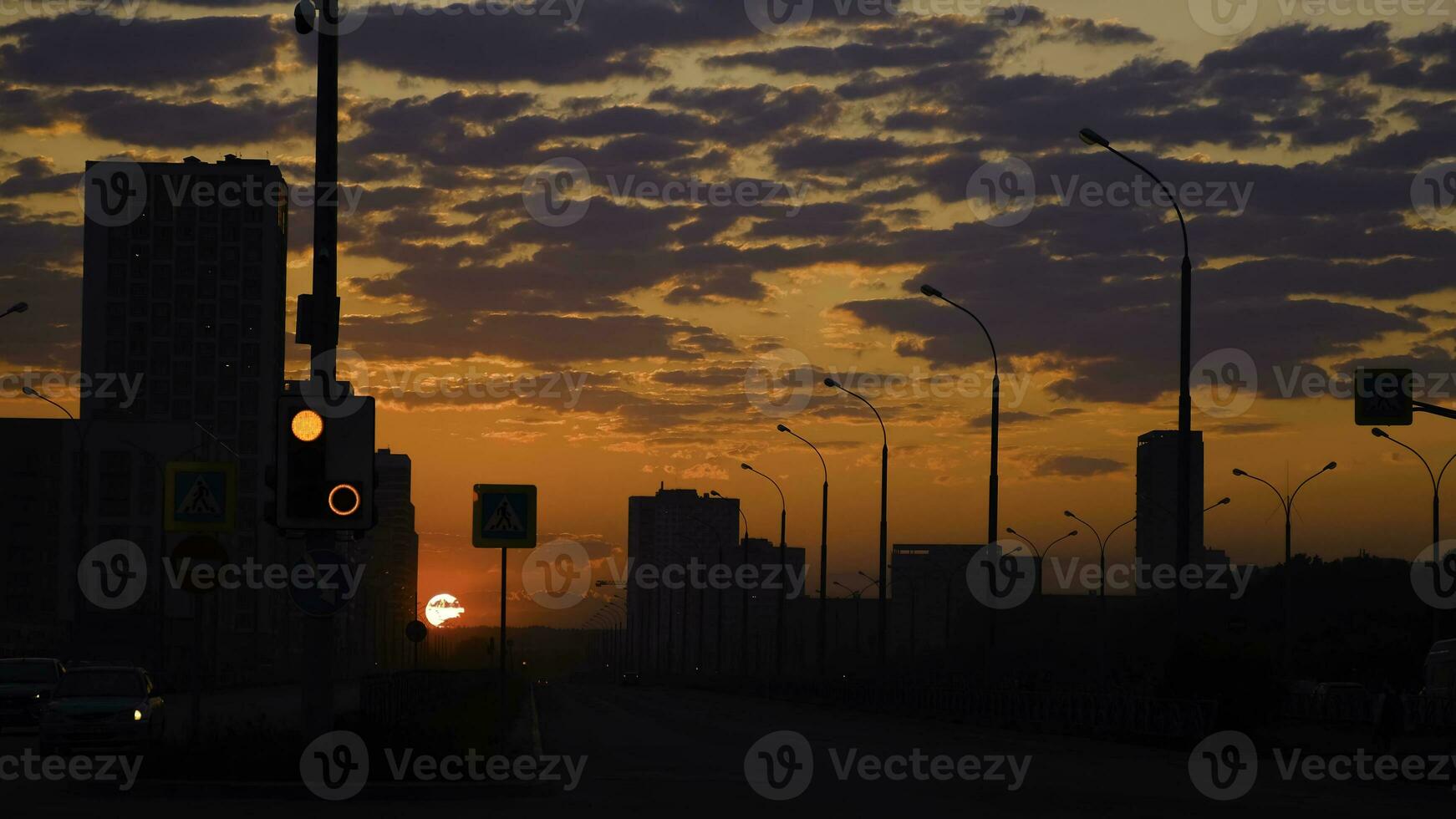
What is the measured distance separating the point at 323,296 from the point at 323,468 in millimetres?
2035

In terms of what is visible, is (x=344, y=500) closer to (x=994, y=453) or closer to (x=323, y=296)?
(x=323, y=296)

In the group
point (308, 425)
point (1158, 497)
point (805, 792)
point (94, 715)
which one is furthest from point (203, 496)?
point (1158, 497)

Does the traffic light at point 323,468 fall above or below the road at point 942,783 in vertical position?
above

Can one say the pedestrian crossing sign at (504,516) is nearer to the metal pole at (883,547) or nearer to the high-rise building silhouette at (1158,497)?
the metal pole at (883,547)

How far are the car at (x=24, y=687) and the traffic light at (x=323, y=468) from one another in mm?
22685

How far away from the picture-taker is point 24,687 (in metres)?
37.0

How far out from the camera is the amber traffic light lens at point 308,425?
16250 mm

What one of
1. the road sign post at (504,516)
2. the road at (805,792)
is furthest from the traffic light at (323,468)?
the road sign post at (504,516)

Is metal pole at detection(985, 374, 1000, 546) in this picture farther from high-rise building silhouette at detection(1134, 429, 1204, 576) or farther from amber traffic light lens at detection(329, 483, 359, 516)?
high-rise building silhouette at detection(1134, 429, 1204, 576)

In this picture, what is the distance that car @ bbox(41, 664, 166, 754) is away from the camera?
87.5ft

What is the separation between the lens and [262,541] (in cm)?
18375

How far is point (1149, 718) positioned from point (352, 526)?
2318 centimetres

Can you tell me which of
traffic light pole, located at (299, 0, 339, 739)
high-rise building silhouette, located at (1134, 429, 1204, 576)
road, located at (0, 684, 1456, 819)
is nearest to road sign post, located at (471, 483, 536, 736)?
road, located at (0, 684, 1456, 819)

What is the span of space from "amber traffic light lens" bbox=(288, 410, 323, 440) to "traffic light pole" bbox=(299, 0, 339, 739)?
40cm
